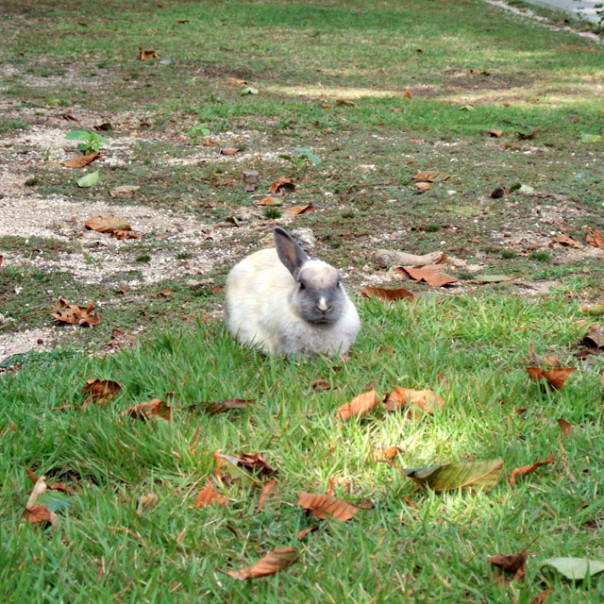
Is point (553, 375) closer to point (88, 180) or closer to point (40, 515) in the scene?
point (40, 515)

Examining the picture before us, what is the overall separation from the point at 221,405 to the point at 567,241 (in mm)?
3118

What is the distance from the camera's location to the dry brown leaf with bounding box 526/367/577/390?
3.21m

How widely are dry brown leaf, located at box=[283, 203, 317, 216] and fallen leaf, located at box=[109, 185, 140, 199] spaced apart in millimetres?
1191

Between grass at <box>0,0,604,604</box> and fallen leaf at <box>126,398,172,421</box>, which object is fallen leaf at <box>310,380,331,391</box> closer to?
grass at <box>0,0,604,604</box>

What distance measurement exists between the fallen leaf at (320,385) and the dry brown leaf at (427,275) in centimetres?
165

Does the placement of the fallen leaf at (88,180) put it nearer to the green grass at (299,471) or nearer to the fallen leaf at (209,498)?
the green grass at (299,471)

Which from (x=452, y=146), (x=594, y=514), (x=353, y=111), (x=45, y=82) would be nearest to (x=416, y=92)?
(x=353, y=111)


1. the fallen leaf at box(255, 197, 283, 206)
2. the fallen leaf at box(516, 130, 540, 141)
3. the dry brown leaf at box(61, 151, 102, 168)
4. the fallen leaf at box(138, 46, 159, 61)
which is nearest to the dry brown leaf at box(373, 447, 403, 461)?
the fallen leaf at box(255, 197, 283, 206)

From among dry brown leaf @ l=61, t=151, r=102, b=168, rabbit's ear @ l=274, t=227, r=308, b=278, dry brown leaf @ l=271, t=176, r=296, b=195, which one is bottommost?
dry brown leaf @ l=61, t=151, r=102, b=168

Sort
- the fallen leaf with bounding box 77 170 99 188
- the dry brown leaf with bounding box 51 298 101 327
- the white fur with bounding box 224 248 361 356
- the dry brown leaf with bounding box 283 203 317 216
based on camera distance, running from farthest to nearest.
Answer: the fallen leaf with bounding box 77 170 99 188, the dry brown leaf with bounding box 283 203 317 216, the dry brown leaf with bounding box 51 298 101 327, the white fur with bounding box 224 248 361 356

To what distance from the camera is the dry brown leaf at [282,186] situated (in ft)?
20.6

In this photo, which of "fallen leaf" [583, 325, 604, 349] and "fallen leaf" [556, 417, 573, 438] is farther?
"fallen leaf" [583, 325, 604, 349]

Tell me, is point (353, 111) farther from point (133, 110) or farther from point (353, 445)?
point (353, 445)

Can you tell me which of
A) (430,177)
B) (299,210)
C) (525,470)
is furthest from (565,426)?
(430,177)
